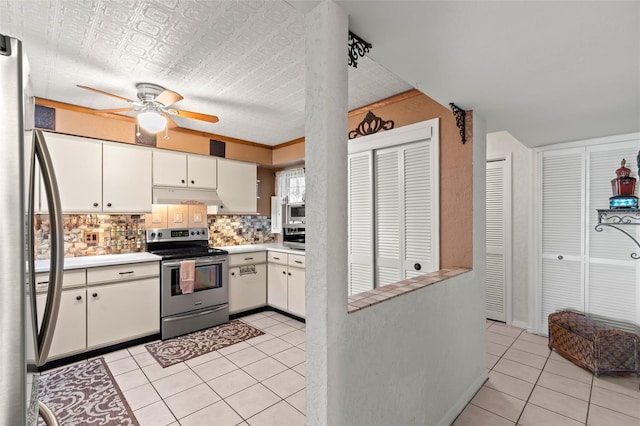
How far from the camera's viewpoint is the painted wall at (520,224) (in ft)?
11.6

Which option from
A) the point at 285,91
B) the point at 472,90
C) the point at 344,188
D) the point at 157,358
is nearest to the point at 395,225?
the point at 472,90

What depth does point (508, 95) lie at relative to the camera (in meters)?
2.03

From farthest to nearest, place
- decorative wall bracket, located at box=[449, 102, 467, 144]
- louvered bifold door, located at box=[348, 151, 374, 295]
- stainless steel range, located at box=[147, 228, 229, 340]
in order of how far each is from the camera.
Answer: stainless steel range, located at box=[147, 228, 229, 340] < louvered bifold door, located at box=[348, 151, 374, 295] < decorative wall bracket, located at box=[449, 102, 467, 144]

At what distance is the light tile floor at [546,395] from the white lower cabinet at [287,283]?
6.92ft

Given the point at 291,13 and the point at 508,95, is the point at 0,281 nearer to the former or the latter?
the point at 291,13

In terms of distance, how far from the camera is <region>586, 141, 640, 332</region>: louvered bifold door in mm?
2879

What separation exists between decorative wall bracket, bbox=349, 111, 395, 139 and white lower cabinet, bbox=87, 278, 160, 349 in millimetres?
2800

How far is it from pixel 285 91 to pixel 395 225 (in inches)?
65.5

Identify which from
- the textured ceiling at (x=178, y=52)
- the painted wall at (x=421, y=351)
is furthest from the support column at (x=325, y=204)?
the textured ceiling at (x=178, y=52)

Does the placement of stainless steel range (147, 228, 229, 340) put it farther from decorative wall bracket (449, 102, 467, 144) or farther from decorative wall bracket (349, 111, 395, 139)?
decorative wall bracket (449, 102, 467, 144)

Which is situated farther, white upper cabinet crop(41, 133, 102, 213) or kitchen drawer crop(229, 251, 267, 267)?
kitchen drawer crop(229, 251, 267, 267)

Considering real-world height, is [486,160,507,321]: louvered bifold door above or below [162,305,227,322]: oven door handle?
above

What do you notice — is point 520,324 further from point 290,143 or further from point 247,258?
point 290,143

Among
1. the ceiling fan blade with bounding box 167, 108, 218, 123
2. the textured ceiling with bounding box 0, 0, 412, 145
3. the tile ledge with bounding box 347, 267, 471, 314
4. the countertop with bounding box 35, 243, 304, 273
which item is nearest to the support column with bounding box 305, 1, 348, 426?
the tile ledge with bounding box 347, 267, 471, 314
